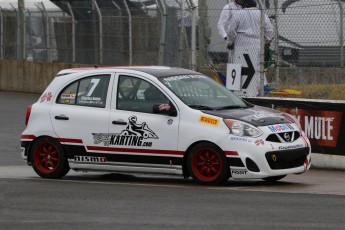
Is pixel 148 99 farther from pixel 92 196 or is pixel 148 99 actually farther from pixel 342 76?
pixel 342 76

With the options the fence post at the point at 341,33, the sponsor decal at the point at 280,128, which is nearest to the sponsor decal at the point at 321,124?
the fence post at the point at 341,33

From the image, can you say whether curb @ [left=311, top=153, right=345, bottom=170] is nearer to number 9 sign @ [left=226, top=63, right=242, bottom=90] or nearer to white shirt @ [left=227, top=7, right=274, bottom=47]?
number 9 sign @ [left=226, top=63, right=242, bottom=90]

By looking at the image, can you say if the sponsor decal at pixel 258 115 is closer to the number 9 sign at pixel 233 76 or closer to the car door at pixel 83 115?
the car door at pixel 83 115

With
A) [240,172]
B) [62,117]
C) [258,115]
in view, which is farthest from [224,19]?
[240,172]

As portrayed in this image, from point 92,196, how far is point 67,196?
28cm

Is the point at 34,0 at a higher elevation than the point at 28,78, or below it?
higher

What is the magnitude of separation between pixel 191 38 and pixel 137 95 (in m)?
4.43

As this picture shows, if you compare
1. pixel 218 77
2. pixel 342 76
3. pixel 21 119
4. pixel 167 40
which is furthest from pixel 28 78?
pixel 342 76

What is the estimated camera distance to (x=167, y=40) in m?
18.7

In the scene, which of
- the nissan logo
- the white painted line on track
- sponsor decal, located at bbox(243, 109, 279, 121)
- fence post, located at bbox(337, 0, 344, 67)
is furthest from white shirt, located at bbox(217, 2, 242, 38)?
the nissan logo

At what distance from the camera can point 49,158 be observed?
13.2m

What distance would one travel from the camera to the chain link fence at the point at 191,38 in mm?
15223

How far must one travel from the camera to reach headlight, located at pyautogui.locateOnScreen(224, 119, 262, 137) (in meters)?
11.9

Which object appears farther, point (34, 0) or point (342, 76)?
point (34, 0)
